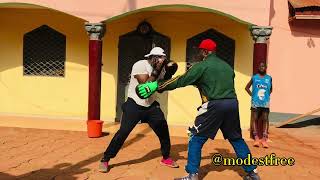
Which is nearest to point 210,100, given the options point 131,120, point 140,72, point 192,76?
point 192,76

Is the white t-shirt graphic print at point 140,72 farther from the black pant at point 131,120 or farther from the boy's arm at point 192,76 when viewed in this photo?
the boy's arm at point 192,76

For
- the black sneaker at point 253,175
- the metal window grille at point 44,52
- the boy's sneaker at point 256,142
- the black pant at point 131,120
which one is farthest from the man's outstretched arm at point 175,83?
the metal window grille at point 44,52

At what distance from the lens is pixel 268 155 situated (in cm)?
690

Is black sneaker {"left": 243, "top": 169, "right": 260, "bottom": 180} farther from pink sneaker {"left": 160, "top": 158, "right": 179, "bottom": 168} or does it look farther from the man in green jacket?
pink sneaker {"left": 160, "top": 158, "right": 179, "bottom": 168}

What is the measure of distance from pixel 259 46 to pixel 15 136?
5.00m

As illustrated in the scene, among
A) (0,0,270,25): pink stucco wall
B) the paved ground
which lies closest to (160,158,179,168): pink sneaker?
the paved ground

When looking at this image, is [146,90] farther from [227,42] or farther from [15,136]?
[227,42]

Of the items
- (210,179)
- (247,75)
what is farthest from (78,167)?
(247,75)

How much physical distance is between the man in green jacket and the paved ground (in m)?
0.66

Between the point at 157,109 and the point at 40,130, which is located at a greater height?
the point at 157,109

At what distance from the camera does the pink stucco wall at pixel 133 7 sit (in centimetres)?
813

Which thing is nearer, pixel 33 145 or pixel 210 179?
pixel 210 179

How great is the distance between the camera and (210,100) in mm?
4941

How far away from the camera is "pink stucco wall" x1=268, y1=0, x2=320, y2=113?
32.8 feet
